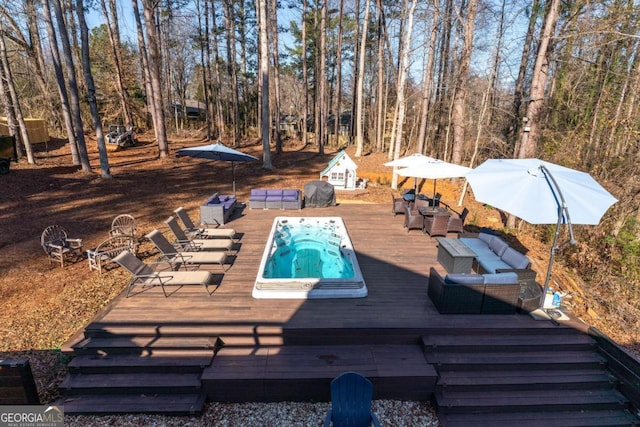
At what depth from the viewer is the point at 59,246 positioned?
7.44m

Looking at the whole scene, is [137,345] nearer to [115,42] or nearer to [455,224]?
[455,224]

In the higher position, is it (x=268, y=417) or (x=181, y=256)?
(x=181, y=256)

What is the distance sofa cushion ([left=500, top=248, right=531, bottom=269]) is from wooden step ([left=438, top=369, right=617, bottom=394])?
1913 mm

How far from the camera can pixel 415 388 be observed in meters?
4.62

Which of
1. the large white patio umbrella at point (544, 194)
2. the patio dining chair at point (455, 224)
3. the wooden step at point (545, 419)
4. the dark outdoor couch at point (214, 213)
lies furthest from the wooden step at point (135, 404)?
the patio dining chair at point (455, 224)

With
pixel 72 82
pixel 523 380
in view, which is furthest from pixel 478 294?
pixel 72 82

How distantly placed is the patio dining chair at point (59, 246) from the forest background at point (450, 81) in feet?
25.4

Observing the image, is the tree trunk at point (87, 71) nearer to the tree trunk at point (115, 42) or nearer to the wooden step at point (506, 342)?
the tree trunk at point (115, 42)

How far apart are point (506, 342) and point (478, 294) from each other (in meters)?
0.84

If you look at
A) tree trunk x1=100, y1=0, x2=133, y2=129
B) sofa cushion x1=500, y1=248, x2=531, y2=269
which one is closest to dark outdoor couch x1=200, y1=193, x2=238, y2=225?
sofa cushion x1=500, y1=248, x2=531, y2=269

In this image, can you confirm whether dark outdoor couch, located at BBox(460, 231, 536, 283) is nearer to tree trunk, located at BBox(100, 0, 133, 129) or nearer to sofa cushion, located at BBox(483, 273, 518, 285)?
sofa cushion, located at BBox(483, 273, 518, 285)

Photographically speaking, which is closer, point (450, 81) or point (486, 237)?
point (486, 237)

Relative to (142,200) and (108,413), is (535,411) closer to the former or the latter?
(108,413)

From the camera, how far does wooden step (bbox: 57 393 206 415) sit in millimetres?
4293
